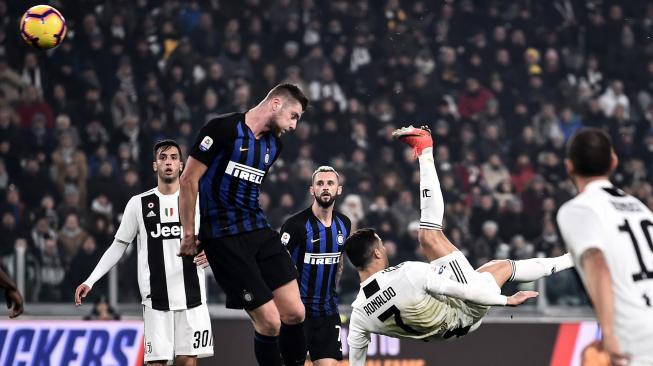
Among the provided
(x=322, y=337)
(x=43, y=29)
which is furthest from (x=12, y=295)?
Result: (x=43, y=29)

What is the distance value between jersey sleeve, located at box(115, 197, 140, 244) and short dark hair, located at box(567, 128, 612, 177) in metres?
4.63

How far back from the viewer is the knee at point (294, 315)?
22.4 ft

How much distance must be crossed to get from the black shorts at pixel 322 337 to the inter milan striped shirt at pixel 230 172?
2.08 metres

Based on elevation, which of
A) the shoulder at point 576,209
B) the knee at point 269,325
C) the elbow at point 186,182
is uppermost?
the elbow at point 186,182

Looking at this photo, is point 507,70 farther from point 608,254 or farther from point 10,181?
point 608,254

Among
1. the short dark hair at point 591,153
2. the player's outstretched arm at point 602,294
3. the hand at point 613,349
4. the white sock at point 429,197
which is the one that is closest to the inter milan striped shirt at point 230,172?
the white sock at point 429,197

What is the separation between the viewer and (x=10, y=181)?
13586 millimetres

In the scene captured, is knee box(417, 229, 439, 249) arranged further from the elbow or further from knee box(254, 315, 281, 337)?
the elbow

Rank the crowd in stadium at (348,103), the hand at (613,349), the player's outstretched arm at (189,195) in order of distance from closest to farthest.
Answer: the hand at (613,349), the player's outstretched arm at (189,195), the crowd in stadium at (348,103)

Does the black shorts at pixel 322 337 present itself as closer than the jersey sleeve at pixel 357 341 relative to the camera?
No

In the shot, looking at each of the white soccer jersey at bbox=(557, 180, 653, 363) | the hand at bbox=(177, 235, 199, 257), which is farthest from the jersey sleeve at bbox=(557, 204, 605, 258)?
the hand at bbox=(177, 235, 199, 257)

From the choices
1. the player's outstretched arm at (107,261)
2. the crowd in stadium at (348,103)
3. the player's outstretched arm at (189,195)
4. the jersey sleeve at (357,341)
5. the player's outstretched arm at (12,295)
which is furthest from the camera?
the crowd in stadium at (348,103)

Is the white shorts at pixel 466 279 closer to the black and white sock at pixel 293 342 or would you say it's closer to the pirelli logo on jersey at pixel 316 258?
the black and white sock at pixel 293 342

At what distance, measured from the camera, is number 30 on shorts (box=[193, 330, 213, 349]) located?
819cm
